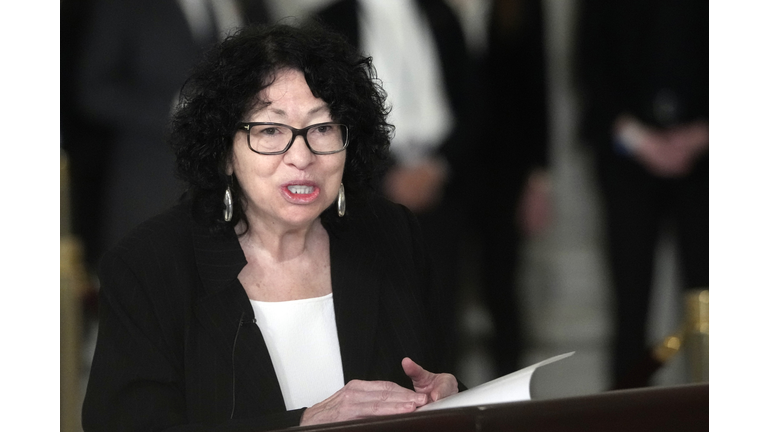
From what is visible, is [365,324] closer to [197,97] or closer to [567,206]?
[197,97]

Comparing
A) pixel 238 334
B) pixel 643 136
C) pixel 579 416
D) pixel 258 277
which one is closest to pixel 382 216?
pixel 258 277

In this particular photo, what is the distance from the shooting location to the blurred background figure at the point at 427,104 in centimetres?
180

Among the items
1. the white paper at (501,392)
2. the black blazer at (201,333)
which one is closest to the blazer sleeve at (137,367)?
the black blazer at (201,333)

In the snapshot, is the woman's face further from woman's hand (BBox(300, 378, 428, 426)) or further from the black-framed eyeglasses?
woman's hand (BBox(300, 378, 428, 426))

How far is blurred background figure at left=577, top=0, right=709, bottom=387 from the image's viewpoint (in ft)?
7.41

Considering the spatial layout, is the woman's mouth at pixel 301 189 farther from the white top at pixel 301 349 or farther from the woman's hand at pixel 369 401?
the woman's hand at pixel 369 401

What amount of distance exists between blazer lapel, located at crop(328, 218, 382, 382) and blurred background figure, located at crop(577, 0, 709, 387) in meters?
1.22

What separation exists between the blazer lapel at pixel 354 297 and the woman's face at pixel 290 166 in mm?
151

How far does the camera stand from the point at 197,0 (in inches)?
64.6

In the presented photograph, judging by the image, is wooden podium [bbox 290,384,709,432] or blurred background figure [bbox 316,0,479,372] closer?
wooden podium [bbox 290,384,709,432]

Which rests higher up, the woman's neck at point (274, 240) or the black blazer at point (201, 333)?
the woman's neck at point (274, 240)

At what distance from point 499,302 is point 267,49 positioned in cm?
139

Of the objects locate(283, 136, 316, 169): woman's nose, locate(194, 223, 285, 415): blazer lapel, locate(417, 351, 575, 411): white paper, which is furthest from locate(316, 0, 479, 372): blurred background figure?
locate(417, 351, 575, 411): white paper

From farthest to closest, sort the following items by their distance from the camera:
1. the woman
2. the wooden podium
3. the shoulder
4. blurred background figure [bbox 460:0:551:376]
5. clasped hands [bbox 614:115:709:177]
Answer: clasped hands [bbox 614:115:709:177] < blurred background figure [bbox 460:0:551:376] < the shoulder < the woman < the wooden podium
